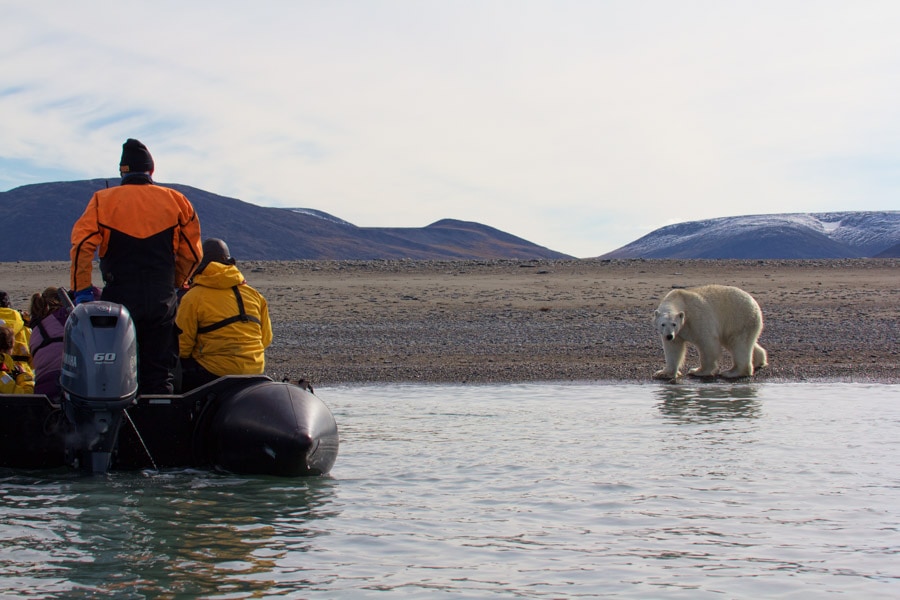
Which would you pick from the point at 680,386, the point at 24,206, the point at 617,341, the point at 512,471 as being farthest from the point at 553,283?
the point at 24,206

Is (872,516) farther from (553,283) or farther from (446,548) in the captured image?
(553,283)

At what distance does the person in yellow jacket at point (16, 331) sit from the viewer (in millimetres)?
8273

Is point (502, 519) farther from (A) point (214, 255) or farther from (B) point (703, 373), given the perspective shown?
(B) point (703, 373)

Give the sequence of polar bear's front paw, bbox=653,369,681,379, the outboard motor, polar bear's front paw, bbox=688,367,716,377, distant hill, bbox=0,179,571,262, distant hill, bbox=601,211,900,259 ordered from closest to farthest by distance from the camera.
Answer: the outboard motor, polar bear's front paw, bbox=653,369,681,379, polar bear's front paw, bbox=688,367,716,377, distant hill, bbox=0,179,571,262, distant hill, bbox=601,211,900,259

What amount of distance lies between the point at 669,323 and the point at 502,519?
24.9 feet

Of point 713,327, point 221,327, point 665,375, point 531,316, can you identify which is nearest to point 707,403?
point 665,375

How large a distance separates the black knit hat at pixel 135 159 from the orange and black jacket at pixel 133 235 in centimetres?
7

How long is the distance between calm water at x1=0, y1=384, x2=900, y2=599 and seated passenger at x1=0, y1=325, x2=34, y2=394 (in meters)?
0.81

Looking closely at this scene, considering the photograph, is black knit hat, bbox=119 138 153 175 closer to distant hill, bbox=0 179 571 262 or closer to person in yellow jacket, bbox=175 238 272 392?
person in yellow jacket, bbox=175 238 272 392

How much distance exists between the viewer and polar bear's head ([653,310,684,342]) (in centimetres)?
1333

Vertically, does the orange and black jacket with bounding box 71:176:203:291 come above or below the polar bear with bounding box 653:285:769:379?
above

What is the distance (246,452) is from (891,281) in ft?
68.2

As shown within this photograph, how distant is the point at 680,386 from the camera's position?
1310 centimetres

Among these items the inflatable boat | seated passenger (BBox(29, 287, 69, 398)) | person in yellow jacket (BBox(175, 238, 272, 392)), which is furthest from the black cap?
seated passenger (BBox(29, 287, 69, 398))
